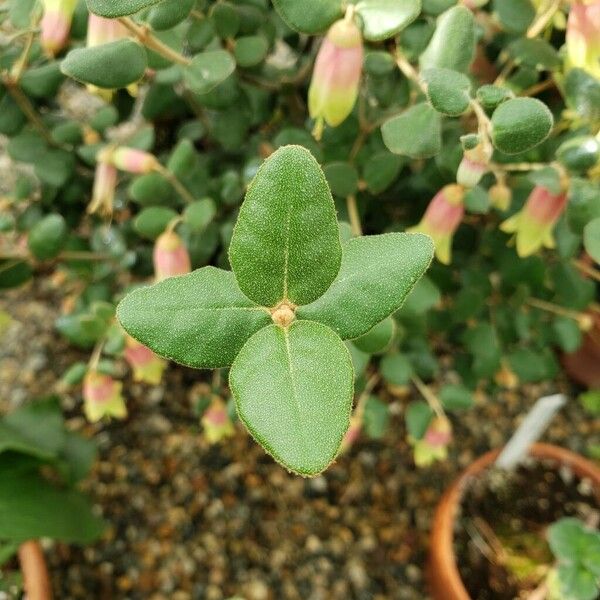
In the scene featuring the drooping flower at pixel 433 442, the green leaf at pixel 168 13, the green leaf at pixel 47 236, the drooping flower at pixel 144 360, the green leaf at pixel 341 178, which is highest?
the green leaf at pixel 168 13

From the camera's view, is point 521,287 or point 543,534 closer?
point 521,287

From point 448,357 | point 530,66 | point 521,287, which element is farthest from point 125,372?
point 530,66

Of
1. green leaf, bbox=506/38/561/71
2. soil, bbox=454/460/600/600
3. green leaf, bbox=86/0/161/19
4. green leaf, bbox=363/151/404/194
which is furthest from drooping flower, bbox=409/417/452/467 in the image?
green leaf, bbox=86/0/161/19

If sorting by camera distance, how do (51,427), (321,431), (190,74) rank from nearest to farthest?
(321,431) → (190,74) → (51,427)

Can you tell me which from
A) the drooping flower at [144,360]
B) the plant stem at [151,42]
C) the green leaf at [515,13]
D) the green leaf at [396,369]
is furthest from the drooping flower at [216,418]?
the green leaf at [515,13]

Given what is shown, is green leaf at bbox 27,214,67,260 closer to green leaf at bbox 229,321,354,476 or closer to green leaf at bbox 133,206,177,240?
green leaf at bbox 133,206,177,240

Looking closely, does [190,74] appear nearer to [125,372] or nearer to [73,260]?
[73,260]

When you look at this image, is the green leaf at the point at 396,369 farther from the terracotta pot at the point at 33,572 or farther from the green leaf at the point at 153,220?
the terracotta pot at the point at 33,572
